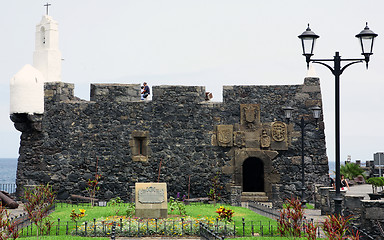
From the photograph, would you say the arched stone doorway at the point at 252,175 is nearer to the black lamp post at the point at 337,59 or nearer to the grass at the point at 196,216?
the grass at the point at 196,216

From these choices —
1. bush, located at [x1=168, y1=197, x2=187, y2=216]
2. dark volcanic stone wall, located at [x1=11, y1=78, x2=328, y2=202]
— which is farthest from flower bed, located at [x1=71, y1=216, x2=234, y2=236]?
dark volcanic stone wall, located at [x1=11, y1=78, x2=328, y2=202]

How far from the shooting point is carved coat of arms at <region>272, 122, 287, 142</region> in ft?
73.7

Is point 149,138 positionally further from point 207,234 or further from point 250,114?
point 207,234

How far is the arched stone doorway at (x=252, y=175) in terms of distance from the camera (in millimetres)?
24281

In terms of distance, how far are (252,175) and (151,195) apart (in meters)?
8.02

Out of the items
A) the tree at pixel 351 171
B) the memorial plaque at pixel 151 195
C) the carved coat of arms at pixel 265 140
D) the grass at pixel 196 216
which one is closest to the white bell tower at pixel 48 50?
the grass at pixel 196 216

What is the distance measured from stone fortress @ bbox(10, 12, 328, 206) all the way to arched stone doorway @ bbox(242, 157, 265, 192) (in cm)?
120

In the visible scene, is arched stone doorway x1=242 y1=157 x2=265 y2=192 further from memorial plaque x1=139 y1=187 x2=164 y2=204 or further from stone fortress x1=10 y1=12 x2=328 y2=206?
memorial plaque x1=139 y1=187 x2=164 y2=204

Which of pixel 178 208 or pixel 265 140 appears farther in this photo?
pixel 265 140

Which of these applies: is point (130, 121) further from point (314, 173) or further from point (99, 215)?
point (314, 173)

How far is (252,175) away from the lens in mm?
24562

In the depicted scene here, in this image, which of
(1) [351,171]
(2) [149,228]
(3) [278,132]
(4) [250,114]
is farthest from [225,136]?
(1) [351,171]

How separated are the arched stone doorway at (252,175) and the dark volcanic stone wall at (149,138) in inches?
73.3

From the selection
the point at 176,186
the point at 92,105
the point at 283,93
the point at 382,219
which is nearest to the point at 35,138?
the point at 92,105
